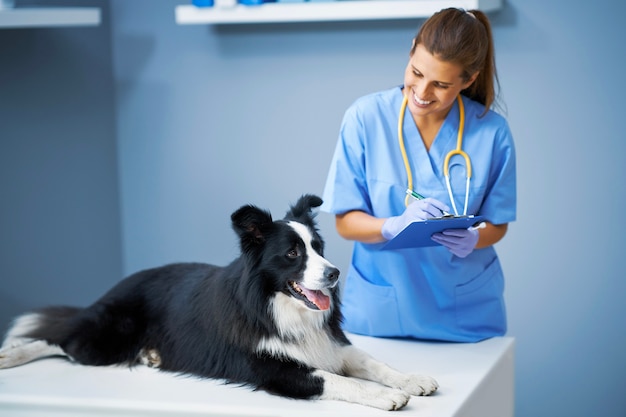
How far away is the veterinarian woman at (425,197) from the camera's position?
202 cm

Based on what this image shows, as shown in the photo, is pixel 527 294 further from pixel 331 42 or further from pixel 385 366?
pixel 385 366

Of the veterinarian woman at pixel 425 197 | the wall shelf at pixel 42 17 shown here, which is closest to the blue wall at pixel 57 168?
the wall shelf at pixel 42 17

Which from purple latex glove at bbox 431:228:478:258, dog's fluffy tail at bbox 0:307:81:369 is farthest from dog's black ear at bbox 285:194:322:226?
dog's fluffy tail at bbox 0:307:81:369

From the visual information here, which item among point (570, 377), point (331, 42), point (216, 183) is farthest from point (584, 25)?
point (216, 183)

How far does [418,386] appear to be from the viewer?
1608 millimetres

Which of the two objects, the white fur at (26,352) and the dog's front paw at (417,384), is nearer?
the dog's front paw at (417,384)

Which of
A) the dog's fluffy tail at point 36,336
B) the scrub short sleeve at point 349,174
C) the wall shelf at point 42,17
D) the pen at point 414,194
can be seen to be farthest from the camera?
the wall shelf at point 42,17

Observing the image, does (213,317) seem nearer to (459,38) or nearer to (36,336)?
(36,336)

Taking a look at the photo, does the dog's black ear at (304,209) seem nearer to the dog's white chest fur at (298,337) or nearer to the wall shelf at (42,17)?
the dog's white chest fur at (298,337)

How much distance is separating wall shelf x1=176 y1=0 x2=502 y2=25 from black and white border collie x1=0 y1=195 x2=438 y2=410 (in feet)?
4.06

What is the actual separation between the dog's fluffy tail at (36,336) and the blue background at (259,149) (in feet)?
3.54

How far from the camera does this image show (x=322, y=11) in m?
2.88

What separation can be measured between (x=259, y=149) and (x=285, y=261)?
5.52ft

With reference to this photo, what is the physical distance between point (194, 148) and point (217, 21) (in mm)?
575
